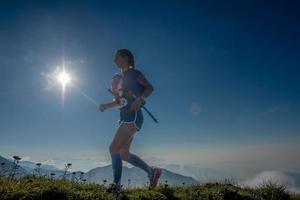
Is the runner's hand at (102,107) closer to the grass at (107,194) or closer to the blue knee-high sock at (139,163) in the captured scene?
the blue knee-high sock at (139,163)

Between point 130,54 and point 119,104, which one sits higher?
point 130,54

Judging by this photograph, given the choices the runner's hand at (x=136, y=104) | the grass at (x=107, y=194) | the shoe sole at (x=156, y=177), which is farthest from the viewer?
the shoe sole at (x=156, y=177)

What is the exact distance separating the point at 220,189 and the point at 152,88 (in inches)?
127

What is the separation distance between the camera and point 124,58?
8.45m

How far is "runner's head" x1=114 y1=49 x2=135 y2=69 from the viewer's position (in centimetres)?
844

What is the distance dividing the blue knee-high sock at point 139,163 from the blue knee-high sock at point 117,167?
808 millimetres

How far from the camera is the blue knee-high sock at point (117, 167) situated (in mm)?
7848

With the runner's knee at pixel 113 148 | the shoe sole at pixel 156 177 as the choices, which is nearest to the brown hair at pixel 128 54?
the runner's knee at pixel 113 148

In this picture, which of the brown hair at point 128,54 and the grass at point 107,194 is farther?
the brown hair at point 128,54

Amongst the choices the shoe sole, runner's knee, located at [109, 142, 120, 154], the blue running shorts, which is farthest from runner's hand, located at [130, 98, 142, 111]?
the shoe sole

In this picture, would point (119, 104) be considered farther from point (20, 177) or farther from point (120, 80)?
point (20, 177)

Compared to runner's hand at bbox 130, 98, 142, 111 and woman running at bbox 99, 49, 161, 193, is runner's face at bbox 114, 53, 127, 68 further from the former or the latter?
runner's hand at bbox 130, 98, 142, 111

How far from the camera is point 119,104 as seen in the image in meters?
8.38

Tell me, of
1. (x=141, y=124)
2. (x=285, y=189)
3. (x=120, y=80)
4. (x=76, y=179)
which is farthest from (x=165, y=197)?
(x=285, y=189)
